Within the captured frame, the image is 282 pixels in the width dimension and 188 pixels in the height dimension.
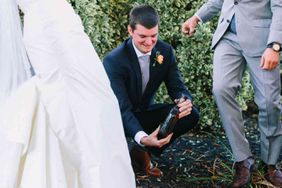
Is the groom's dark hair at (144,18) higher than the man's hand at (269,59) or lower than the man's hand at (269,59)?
higher

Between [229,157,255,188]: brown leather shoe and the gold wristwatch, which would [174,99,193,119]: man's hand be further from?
the gold wristwatch

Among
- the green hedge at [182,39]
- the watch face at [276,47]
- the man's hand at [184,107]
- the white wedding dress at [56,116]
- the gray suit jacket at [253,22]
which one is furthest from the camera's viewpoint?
the green hedge at [182,39]

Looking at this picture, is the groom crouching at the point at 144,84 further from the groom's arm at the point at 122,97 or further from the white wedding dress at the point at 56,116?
the white wedding dress at the point at 56,116

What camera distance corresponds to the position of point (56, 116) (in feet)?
Answer: 10.1

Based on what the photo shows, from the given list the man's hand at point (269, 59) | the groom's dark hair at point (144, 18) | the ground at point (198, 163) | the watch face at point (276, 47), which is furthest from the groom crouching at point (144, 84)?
the watch face at point (276, 47)

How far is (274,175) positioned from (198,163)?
738mm

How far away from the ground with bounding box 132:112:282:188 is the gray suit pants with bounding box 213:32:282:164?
0.93ft

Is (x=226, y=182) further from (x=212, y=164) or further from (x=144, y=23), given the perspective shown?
(x=144, y=23)

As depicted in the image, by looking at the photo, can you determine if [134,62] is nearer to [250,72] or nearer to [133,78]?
[133,78]

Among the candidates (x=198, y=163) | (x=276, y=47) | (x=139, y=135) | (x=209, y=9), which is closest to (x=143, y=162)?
(x=139, y=135)

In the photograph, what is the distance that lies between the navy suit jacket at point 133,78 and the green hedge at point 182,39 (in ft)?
3.05

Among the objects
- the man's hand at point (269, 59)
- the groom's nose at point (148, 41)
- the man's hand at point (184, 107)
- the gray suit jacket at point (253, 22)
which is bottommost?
the man's hand at point (184, 107)

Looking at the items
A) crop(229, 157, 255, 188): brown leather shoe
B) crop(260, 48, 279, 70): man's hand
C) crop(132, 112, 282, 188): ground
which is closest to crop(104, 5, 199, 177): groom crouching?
crop(132, 112, 282, 188): ground

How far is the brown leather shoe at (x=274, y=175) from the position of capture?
169 inches
